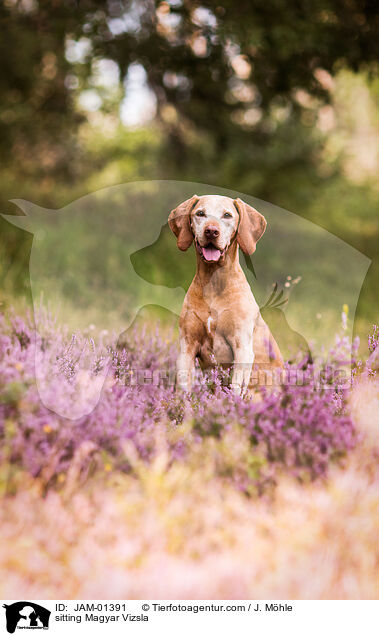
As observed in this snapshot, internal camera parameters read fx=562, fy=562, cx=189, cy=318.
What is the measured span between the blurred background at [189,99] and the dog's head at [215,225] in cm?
121

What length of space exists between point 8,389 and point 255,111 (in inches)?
343

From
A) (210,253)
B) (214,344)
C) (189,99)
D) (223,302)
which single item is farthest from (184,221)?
(189,99)

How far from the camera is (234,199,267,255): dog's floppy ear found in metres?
3.08

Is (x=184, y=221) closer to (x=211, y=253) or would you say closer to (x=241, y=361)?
(x=211, y=253)

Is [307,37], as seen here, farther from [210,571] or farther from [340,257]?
[210,571]

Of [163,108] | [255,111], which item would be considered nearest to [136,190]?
[163,108]

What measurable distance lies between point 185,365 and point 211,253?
0.75 meters

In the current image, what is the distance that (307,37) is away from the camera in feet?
21.2

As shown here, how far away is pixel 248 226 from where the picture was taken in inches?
122

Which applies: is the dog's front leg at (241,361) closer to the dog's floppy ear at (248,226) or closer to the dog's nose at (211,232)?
the dog's floppy ear at (248,226)

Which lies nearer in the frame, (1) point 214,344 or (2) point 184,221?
(2) point 184,221
